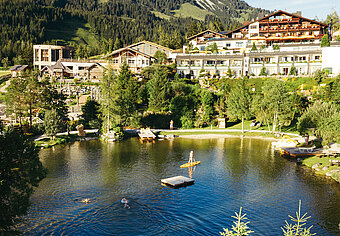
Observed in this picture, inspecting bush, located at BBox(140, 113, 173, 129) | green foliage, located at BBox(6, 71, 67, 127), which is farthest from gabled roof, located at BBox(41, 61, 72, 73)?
bush, located at BBox(140, 113, 173, 129)

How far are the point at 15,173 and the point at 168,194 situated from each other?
16.7m

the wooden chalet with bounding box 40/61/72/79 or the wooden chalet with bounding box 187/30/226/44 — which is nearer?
the wooden chalet with bounding box 40/61/72/79

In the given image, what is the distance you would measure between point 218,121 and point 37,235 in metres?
53.3

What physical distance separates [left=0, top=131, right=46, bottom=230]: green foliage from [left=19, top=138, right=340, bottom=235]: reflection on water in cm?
520

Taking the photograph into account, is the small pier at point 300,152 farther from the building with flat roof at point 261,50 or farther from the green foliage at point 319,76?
the building with flat roof at point 261,50

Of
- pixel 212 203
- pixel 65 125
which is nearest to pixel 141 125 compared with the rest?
pixel 65 125

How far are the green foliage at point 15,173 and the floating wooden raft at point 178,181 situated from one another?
1626 centimetres

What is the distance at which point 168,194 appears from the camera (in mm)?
35656

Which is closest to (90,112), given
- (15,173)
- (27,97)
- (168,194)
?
(27,97)

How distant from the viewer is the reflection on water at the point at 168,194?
93.9 feet

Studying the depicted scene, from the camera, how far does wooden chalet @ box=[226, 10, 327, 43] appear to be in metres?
116

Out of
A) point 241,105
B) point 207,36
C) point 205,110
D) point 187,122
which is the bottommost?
point 187,122

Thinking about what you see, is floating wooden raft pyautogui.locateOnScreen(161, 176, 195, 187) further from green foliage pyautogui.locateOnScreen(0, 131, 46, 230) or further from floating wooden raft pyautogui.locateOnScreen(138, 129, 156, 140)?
floating wooden raft pyautogui.locateOnScreen(138, 129, 156, 140)

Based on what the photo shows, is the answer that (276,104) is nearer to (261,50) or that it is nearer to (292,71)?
(292,71)
